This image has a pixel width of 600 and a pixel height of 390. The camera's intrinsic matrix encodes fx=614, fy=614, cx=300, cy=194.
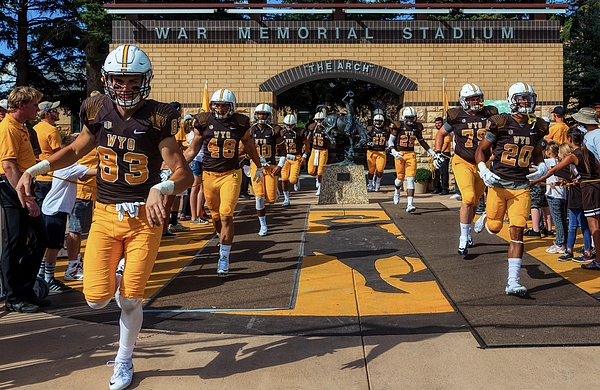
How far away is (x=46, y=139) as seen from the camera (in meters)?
6.93

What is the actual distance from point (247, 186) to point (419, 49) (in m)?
6.15

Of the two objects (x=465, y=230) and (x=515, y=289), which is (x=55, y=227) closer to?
(x=515, y=289)

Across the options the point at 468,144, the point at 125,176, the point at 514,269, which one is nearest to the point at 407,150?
the point at 468,144

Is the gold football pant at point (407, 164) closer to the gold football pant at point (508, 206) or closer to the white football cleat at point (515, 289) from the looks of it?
the gold football pant at point (508, 206)

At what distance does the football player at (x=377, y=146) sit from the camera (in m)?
15.9

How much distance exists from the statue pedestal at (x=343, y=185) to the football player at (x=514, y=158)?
7.08 m

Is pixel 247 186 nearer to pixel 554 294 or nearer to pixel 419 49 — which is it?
pixel 419 49

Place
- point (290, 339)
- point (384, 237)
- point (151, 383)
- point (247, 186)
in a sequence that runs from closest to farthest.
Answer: point (151, 383) < point (290, 339) < point (384, 237) < point (247, 186)

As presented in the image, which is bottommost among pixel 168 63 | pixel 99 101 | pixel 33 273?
pixel 33 273

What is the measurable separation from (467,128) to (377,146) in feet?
25.1

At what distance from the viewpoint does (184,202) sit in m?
12.0

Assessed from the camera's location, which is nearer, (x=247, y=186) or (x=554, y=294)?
(x=554, y=294)

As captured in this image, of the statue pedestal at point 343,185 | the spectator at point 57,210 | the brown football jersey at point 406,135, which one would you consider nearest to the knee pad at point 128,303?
the spectator at point 57,210

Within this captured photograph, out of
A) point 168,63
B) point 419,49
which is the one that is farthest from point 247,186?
point 419,49
